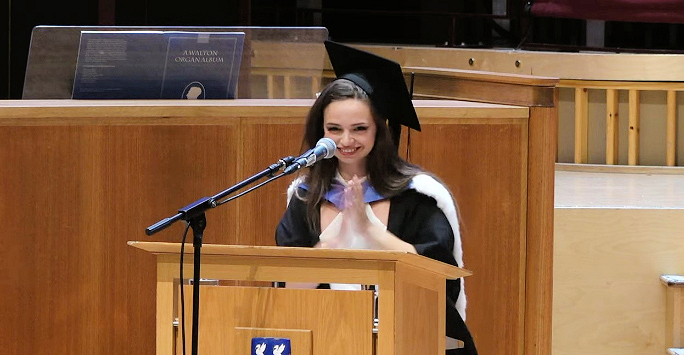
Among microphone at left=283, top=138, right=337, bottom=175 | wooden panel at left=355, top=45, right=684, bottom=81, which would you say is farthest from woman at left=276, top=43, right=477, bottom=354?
wooden panel at left=355, top=45, right=684, bottom=81

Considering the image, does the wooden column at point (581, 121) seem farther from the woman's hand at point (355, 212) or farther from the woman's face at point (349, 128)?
the woman's hand at point (355, 212)

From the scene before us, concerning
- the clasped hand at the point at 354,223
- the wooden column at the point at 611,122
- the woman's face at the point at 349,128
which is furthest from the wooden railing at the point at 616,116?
the clasped hand at the point at 354,223

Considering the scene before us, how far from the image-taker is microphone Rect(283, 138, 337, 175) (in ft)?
8.12

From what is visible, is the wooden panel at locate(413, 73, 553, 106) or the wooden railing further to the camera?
the wooden railing

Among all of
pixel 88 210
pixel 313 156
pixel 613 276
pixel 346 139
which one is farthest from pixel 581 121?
pixel 313 156

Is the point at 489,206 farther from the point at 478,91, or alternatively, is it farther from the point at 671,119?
the point at 671,119

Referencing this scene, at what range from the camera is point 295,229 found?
3.05 metres

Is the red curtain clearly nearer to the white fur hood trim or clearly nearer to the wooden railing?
the wooden railing

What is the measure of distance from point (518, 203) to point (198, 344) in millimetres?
1447

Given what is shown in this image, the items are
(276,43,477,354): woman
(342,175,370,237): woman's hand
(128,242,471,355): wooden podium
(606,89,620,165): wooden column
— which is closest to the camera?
(128,242,471,355): wooden podium

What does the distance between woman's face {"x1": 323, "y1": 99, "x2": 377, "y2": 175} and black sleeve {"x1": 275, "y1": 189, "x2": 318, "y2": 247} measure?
183mm

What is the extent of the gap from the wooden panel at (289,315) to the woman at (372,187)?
0.54m

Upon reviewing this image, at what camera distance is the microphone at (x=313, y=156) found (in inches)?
97.4

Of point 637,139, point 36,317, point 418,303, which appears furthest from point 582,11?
point 418,303
